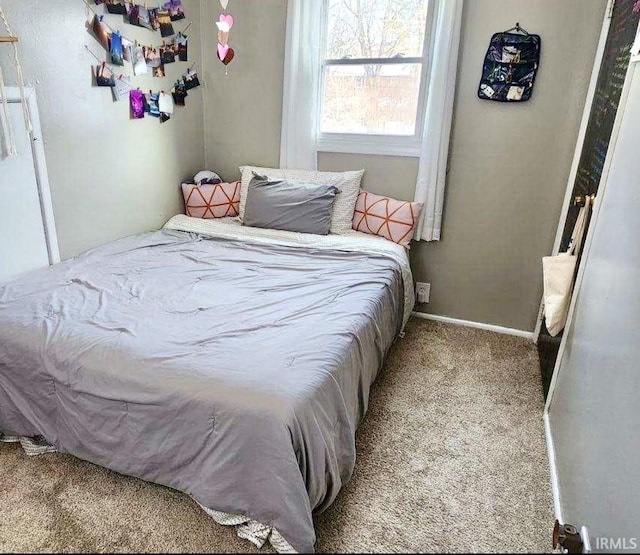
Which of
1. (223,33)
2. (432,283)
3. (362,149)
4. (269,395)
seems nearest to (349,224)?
(362,149)

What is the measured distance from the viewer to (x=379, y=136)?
285 centimetres

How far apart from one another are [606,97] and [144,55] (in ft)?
7.99

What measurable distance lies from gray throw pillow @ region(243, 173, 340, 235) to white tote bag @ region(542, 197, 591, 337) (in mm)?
1337

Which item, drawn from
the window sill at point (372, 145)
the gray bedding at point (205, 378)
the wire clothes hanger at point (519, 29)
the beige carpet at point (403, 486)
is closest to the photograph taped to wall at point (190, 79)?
the window sill at point (372, 145)

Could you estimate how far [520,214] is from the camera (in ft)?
8.84

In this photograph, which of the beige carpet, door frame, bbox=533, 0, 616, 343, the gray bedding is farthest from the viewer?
door frame, bbox=533, 0, 616, 343

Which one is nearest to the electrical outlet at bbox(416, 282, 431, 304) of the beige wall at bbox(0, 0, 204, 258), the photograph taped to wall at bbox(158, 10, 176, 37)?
the beige wall at bbox(0, 0, 204, 258)

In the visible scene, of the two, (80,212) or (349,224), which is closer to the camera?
(80,212)

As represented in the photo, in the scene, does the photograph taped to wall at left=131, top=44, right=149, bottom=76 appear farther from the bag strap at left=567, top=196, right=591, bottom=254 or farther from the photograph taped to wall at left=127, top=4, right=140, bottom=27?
the bag strap at left=567, top=196, right=591, bottom=254

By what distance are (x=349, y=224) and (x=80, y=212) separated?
1.56m

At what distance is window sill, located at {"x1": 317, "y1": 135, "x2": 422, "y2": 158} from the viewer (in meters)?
2.79

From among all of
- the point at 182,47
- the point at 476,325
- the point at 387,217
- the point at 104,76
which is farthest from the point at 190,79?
the point at 476,325

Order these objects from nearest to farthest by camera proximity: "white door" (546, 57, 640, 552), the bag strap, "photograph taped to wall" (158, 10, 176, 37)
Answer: "white door" (546, 57, 640, 552), the bag strap, "photograph taped to wall" (158, 10, 176, 37)

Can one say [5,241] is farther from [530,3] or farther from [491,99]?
[530,3]
